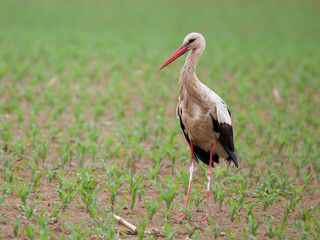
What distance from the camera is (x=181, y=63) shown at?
5156 millimetres

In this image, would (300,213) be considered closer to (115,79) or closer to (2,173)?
(2,173)

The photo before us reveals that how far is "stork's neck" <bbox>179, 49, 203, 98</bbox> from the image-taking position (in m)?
4.83

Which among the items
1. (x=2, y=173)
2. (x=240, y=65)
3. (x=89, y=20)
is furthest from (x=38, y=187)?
(x=89, y=20)

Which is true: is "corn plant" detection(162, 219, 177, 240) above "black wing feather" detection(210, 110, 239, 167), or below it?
below

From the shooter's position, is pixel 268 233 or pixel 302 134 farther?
pixel 302 134

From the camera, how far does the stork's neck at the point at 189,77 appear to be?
15.9ft

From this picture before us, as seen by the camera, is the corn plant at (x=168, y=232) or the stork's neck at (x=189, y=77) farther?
the stork's neck at (x=189, y=77)

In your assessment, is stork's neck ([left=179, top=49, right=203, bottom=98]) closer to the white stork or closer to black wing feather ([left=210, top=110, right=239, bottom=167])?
the white stork

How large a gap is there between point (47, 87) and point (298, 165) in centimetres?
685

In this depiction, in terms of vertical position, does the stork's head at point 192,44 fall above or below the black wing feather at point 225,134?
above

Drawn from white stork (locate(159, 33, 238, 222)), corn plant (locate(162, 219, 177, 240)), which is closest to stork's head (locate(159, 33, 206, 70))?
white stork (locate(159, 33, 238, 222))

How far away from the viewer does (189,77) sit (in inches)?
191

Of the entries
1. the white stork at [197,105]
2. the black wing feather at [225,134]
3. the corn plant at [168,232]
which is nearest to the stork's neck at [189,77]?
the white stork at [197,105]

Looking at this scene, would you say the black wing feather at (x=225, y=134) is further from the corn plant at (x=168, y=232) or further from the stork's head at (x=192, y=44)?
the corn plant at (x=168, y=232)
